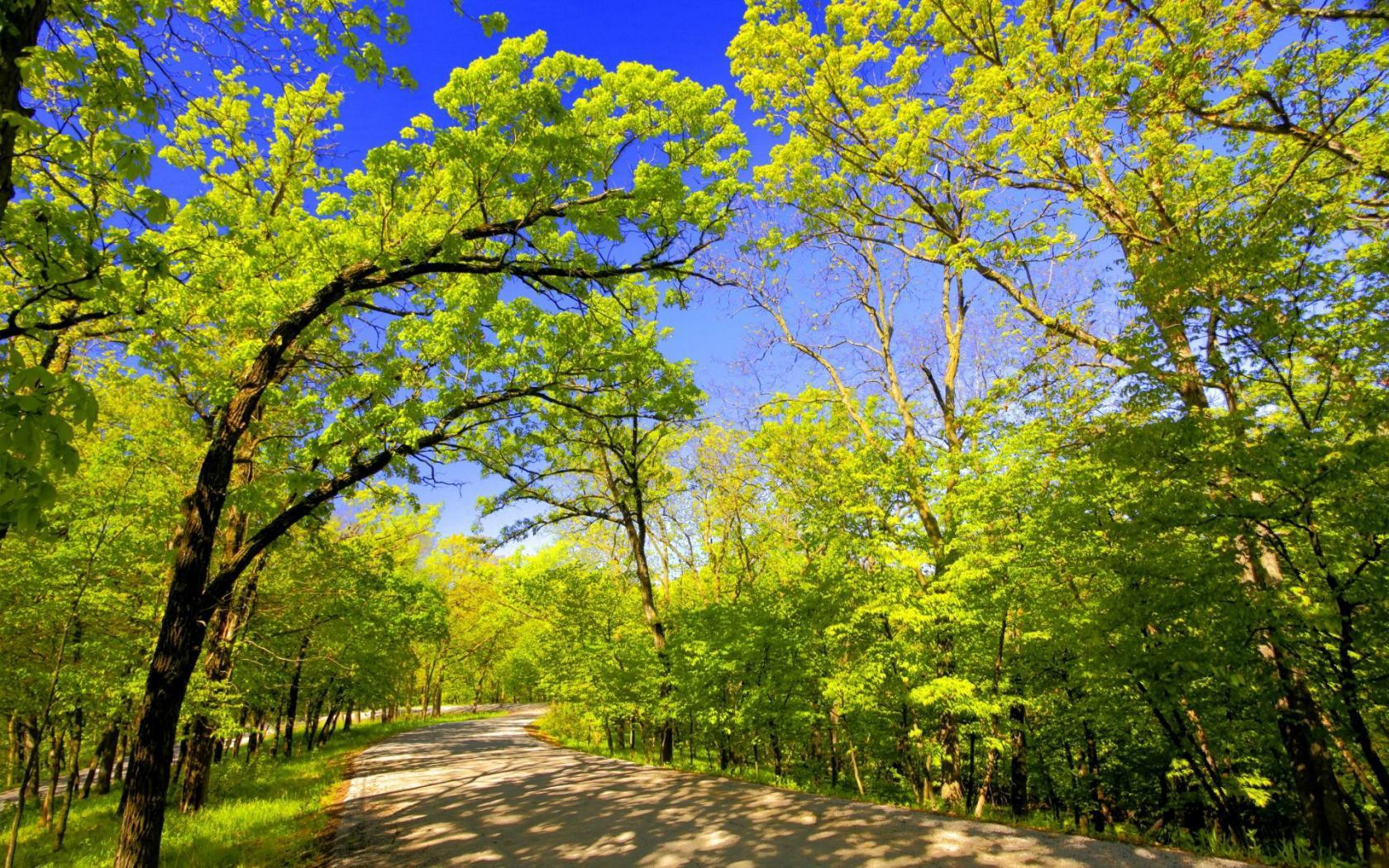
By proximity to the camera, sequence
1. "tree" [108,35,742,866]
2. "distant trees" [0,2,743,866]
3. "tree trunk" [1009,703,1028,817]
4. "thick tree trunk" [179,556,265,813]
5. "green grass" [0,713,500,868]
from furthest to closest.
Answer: "tree trunk" [1009,703,1028,817] → "thick tree trunk" [179,556,265,813] → "green grass" [0,713,500,868] → "tree" [108,35,742,866] → "distant trees" [0,2,743,866]

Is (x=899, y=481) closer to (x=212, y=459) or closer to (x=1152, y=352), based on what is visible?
(x=1152, y=352)

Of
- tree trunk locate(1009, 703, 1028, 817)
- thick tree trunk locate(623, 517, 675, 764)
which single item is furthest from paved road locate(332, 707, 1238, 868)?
tree trunk locate(1009, 703, 1028, 817)

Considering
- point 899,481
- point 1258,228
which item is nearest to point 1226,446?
point 1258,228

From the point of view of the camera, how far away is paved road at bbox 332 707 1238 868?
5.16m

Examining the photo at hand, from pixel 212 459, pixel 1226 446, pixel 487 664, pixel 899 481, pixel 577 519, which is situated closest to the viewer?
pixel 212 459

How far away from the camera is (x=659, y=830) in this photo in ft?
21.4

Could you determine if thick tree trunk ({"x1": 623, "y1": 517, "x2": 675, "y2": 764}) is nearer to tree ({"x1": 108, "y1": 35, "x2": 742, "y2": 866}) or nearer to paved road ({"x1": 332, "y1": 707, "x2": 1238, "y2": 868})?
paved road ({"x1": 332, "y1": 707, "x2": 1238, "y2": 868})

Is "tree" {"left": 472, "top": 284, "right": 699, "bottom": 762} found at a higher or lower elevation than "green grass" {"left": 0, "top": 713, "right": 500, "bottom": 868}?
higher

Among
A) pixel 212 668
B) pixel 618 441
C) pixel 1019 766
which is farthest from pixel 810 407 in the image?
pixel 212 668

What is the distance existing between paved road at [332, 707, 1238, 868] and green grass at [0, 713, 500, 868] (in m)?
0.57

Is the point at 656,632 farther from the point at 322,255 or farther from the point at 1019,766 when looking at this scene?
the point at 322,255

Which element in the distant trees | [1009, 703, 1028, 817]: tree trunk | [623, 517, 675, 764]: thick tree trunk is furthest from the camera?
[623, 517, 675, 764]: thick tree trunk

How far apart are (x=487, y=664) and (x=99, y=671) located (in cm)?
3468

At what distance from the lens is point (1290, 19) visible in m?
6.62
